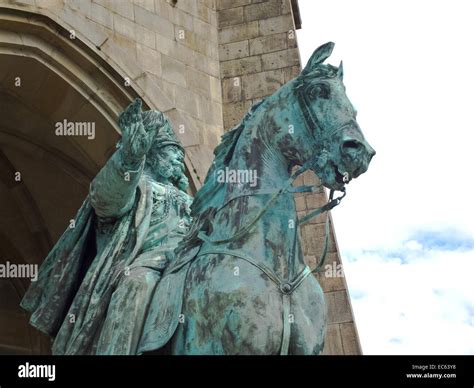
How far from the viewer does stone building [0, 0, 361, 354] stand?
8.17 meters

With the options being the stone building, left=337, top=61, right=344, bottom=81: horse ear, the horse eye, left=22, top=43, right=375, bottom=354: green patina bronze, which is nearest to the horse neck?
left=22, top=43, right=375, bottom=354: green patina bronze

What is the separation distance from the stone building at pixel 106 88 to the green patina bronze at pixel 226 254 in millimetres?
3557

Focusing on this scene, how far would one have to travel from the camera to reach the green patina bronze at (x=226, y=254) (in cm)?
387

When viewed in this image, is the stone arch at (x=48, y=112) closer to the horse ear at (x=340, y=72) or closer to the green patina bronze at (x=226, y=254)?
the green patina bronze at (x=226, y=254)

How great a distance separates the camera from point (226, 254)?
3.99 metres

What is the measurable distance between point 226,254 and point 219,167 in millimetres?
525

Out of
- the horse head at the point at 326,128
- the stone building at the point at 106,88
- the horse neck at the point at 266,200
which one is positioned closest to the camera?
the horse head at the point at 326,128

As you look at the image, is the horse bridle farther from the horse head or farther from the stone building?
the stone building

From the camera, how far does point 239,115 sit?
30.6 ft

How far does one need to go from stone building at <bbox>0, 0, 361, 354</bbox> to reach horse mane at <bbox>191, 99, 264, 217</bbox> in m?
3.91

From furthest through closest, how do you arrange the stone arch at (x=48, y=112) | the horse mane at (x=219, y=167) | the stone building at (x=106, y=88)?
the stone building at (x=106, y=88)
the stone arch at (x=48, y=112)
the horse mane at (x=219, y=167)

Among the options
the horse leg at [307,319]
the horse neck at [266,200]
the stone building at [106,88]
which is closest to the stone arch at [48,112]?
the stone building at [106,88]

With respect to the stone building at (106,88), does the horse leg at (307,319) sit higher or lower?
lower
